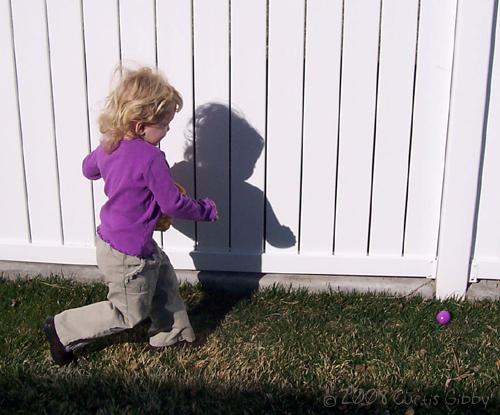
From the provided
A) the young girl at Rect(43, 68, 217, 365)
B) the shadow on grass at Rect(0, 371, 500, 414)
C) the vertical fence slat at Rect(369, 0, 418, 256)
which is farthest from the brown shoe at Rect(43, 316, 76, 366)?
the vertical fence slat at Rect(369, 0, 418, 256)

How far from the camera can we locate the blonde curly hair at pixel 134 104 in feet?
10.1

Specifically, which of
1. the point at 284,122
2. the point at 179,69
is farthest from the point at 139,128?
the point at 284,122

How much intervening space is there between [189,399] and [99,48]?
74.0 inches

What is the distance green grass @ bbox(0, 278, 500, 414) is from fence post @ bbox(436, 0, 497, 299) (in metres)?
0.23

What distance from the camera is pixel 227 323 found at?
3695 mm

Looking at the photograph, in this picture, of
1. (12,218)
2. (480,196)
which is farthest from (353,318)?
(12,218)

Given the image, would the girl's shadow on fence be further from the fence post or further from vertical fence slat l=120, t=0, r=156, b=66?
the fence post

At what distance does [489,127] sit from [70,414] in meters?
2.46

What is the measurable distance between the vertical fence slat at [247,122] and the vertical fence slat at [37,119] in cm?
101

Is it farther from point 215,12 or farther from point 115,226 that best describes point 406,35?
point 115,226

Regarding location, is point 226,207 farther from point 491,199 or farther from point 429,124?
point 491,199

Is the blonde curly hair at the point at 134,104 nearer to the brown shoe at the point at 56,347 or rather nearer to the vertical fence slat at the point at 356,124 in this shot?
the brown shoe at the point at 56,347

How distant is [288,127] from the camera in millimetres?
3787

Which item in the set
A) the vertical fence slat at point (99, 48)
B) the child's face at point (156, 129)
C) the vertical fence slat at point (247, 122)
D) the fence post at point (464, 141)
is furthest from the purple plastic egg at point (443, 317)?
the vertical fence slat at point (99, 48)
